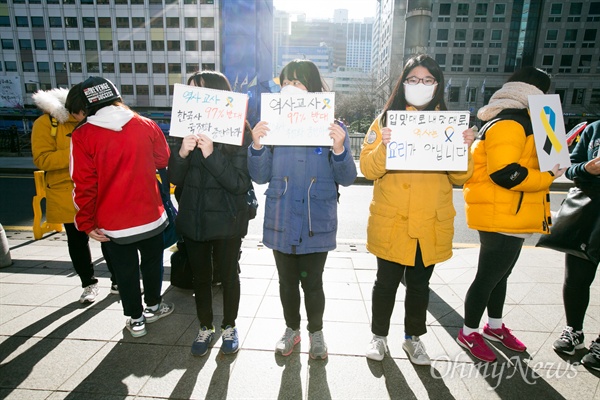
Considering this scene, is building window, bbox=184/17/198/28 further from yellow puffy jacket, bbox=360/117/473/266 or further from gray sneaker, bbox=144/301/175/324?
yellow puffy jacket, bbox=360/117/473/266

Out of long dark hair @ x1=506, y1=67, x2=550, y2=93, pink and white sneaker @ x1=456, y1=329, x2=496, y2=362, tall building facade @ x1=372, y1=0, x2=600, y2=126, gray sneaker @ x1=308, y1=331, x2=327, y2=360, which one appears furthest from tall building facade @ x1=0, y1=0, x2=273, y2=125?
pink and white sneaker @ x1=456, y1=329, x2=496, y2=362

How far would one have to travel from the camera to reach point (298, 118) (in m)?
2.26

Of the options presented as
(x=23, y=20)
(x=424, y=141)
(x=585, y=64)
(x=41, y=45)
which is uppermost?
(x=23, y=20)

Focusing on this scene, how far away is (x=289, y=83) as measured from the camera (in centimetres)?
233

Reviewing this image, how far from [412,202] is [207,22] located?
47590 millimetres

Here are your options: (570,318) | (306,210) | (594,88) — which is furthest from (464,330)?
(594,88)

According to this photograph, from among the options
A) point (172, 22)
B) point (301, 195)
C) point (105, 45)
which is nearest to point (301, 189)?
point (301, 195)

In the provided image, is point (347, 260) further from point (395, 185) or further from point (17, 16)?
point (17, 16)

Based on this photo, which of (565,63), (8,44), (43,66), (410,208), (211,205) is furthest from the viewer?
(565,63)

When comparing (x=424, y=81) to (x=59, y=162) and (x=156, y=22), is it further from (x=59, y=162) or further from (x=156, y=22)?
(x=156, y=22)

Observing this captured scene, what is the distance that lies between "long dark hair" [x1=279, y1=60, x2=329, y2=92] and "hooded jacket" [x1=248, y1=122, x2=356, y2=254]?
0.44 metres

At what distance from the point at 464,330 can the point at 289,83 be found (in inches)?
94.1

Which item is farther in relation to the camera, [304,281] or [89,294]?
[89,294]

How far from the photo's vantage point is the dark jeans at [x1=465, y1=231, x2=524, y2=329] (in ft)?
8.01
